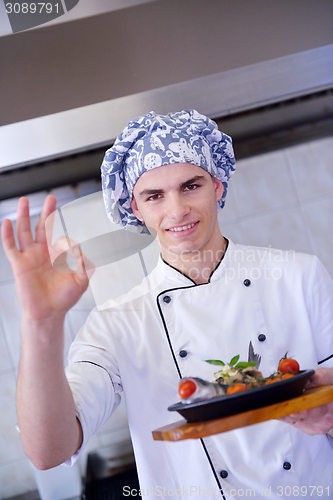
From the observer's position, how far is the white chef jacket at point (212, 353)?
30.0 inches

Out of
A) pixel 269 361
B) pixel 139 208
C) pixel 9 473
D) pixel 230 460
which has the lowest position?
pixel 9 473

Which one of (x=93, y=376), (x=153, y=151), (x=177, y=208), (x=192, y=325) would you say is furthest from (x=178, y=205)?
(x=93, y=376)

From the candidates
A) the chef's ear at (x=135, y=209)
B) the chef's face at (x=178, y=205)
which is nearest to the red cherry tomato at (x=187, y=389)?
the chef's face at (x=178, y=205)

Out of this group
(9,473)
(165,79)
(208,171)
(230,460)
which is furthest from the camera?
(9,473)

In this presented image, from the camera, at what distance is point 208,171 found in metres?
0.87

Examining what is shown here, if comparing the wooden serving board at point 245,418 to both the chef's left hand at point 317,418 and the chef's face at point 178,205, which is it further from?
the chef's face at point 178,205

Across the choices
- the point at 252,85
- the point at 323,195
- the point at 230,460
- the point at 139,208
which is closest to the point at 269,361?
the point at 230,460

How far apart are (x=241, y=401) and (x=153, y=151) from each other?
52 centimetres

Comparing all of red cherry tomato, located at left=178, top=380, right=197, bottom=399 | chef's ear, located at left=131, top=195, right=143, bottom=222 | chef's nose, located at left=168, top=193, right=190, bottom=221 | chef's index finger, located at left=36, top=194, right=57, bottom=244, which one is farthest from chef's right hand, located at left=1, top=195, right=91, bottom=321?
chef's ear, located at left=131, top=195, right=143, bottom=222

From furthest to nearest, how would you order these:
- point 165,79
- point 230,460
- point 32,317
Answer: point 165,79 < point 230,460 < point 32,317

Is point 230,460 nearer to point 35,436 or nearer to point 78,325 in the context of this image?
point 35,436

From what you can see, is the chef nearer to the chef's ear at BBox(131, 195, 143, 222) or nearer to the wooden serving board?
the chef's ear at BBox(131, 195, 143, 222)

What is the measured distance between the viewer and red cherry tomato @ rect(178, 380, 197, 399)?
0.50 m

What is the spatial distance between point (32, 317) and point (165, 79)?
70cm
